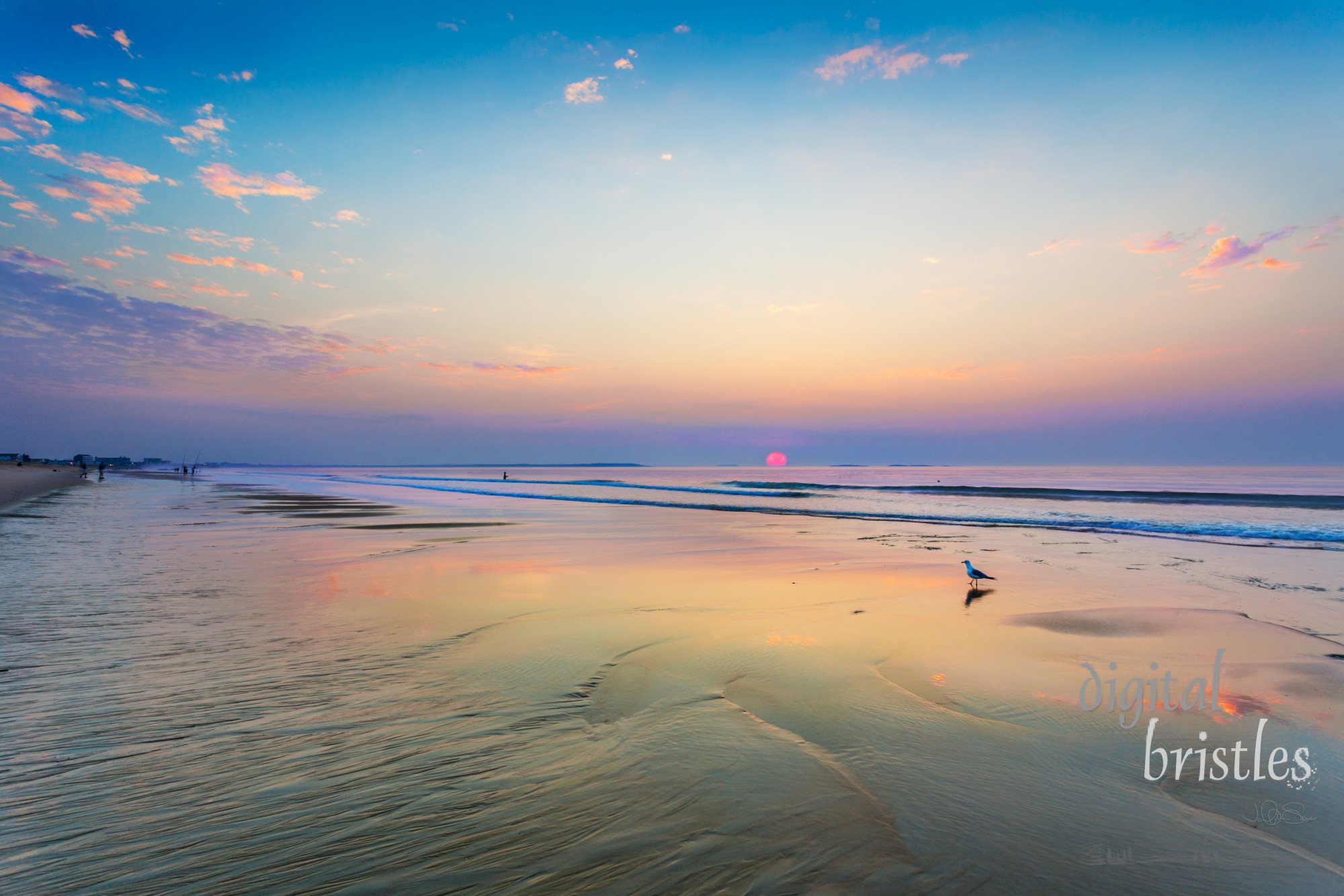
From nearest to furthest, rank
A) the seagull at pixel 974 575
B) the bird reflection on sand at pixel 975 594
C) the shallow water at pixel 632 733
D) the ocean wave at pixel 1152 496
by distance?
the shallow water at pixel 632 733, the bird reflection on sand at pixel 975 594, the seagull at pixel 974 575, the ocean wave at pixel 1152 496

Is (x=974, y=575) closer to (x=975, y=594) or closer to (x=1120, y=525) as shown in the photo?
(x=975, y=594)

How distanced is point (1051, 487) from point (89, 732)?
65872 mm

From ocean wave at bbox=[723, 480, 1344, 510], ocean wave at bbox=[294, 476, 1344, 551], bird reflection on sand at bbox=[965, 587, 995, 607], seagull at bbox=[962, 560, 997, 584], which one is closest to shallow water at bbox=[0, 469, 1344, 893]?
bird reflection on sand at bbox=[965, 587, 995, 607]

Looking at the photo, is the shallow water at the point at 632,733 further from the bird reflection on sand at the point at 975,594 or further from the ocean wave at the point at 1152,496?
the ocean wave at the point at 1152,496

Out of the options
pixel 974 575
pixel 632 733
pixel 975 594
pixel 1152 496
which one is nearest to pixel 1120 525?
pixel 974 575

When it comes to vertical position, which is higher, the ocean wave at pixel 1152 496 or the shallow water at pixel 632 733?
the ocean wave at pixel 1152 496

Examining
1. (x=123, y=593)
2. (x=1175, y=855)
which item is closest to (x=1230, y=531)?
(x=1175, y=855)

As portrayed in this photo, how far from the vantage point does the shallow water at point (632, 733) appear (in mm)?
3002

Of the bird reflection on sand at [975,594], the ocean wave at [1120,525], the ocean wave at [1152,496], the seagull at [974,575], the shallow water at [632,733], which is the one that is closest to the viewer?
the shallow water at [632,733]

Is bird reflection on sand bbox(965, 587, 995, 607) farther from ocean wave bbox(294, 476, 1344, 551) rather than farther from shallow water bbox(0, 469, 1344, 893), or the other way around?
ocean wave bbox(294, 476, 1344, 551)

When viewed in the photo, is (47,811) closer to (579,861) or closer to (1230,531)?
(579,861)

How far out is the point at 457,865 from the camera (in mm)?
2873

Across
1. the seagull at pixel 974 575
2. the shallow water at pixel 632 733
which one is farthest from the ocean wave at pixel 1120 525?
the seagull at pixel 974 575

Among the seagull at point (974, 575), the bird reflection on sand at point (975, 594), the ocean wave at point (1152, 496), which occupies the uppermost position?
the ocean wave at point (1152, 496)
